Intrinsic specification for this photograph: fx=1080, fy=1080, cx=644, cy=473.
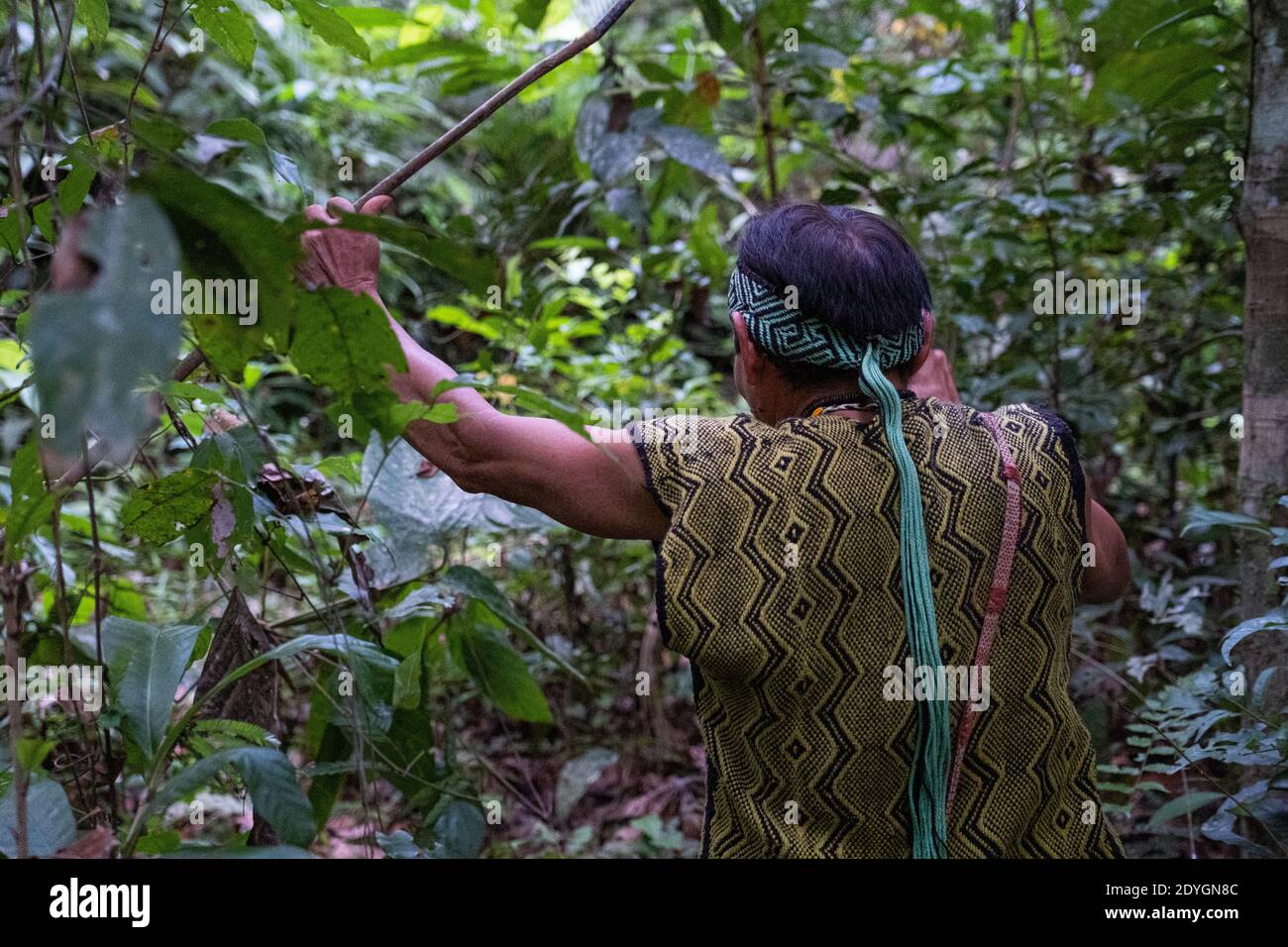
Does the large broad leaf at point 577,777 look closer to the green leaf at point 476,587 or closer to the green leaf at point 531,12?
the green leaf at point 476,587

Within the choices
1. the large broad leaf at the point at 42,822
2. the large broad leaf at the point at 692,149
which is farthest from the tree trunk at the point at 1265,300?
the large broad leaf at the point at 42,822

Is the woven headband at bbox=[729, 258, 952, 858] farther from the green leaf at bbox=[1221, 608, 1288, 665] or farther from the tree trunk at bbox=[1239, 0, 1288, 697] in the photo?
the tree trunk at bbox=[1239, 0, 1288, 697]

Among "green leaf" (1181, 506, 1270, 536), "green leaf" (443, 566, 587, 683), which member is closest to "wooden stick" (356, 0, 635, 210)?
"green leaf" (443, 566, 587, 683)

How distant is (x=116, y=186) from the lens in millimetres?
972

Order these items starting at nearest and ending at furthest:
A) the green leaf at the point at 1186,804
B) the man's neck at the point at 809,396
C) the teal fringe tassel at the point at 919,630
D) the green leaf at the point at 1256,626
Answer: the teal fringe tassel at the point at 919,630, the man's neck at the point at 809,396, the green leaf at the point at 1256,626, the green leaf at the point at 1186,804

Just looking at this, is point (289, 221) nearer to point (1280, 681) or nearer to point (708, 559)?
point (708, 559)

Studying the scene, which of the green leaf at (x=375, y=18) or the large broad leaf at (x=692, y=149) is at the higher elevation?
the green leaf at (x=375, y=18)

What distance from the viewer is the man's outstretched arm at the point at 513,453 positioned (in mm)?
1176

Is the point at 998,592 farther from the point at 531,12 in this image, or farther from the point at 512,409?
the point at 531,12

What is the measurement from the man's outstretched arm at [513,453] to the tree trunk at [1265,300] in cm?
108

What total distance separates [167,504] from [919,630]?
90 centimetres

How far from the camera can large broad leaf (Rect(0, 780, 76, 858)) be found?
3.28ft

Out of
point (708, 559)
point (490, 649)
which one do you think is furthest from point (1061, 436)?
point (490, 649)

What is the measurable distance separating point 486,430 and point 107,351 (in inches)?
24.1
